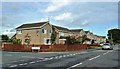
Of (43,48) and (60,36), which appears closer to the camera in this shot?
(43,48)

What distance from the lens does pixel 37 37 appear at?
61.9m

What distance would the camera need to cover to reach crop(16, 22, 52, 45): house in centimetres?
6166

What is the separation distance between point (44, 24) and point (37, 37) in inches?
157

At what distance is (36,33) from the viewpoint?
2438 inches

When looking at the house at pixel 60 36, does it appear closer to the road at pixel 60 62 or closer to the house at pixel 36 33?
the house at pixel 36 33

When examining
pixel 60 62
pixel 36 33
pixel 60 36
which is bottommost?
pixel 60 62

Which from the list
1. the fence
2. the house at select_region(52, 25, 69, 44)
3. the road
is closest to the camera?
the road

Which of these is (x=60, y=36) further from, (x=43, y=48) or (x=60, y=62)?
(x=60, y=62)

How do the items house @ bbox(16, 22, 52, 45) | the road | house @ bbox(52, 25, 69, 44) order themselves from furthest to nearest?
house @ bbox(52, 25, 69, 44) < house @ bbox(16, 22, 52, 45) < the road

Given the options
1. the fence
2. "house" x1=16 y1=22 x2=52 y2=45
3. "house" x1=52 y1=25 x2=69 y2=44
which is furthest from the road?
"house" x1=52 y1=25 x2=69 y2=44

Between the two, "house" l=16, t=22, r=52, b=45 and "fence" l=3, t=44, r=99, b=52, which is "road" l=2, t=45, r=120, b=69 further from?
"house" l=16, t=22, r=52, b=45

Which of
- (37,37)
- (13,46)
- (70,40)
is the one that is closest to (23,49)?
(13,46)

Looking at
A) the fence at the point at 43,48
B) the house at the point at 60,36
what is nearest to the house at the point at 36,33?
the house at the point at 60,36

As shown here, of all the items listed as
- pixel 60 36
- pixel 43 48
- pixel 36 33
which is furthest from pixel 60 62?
pixel 60 36
